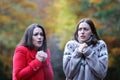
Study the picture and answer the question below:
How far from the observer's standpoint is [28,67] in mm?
3168

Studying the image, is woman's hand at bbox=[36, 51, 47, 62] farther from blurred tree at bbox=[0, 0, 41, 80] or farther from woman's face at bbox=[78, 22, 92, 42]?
blurred tree at bbox=[0, 0, 41, 80]

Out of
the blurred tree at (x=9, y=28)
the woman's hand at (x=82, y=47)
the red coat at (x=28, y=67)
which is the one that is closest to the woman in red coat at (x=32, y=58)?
the red coat at (x=28, y=67)

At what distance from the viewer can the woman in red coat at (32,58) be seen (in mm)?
3164

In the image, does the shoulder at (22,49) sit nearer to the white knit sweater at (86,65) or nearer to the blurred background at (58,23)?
the white knit sweater at (86,65)

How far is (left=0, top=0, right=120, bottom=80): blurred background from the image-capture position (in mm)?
10453

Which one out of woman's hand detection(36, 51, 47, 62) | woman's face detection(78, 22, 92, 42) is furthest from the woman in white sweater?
woman's hand detection(36, 51, 47, 62)

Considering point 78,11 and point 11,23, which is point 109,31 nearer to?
point 78,11

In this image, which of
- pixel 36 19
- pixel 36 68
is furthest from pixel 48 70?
pixel 36 19

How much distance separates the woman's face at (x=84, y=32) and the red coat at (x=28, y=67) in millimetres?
447

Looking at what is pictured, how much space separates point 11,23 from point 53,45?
1.51 meters

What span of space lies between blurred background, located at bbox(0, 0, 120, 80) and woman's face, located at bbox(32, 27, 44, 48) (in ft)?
23.7

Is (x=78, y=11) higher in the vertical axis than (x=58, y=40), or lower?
higher

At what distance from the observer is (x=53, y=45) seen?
11.1 metres

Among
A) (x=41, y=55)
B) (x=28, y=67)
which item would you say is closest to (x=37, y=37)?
(x=41, y=55)
